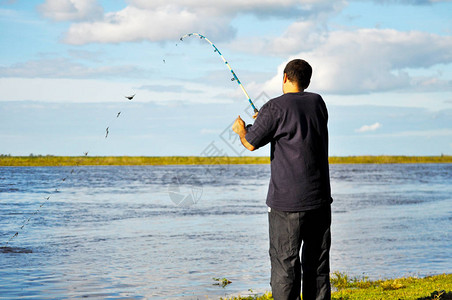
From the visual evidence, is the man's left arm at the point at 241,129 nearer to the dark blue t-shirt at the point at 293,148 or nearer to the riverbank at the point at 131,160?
the dark blue t-shirt at the point at 293,148

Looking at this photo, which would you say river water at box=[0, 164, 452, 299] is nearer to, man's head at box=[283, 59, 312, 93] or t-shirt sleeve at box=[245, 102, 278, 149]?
t-shirt sleeve at box=[245, 102, 278, 149]

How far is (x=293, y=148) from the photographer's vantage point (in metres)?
4.36

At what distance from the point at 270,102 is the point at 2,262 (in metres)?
10.0

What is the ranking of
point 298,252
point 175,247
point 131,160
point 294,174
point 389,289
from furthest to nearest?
point 131,160 < point 175,247 < point 389,289 < point 298,252 < point 294,174

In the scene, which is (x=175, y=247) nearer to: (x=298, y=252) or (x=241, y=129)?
(x=298, y=252)

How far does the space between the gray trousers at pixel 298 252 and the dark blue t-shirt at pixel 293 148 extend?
0.11 metres

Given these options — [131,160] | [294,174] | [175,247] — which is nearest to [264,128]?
[294,174]

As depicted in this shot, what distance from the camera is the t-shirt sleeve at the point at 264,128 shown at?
435cm

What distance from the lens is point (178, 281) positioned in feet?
32.2

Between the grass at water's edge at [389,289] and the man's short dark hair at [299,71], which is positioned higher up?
the man's short dark hair at [299,71]

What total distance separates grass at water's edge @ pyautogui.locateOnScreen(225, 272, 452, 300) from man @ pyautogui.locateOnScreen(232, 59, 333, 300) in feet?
9.12

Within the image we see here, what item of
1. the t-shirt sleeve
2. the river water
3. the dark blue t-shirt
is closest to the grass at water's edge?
the river water

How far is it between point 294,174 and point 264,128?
451 millimetres

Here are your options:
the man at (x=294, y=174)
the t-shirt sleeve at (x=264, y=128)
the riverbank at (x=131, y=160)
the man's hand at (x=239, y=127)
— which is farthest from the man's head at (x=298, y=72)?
the riverbank at (x=131, y=160)
